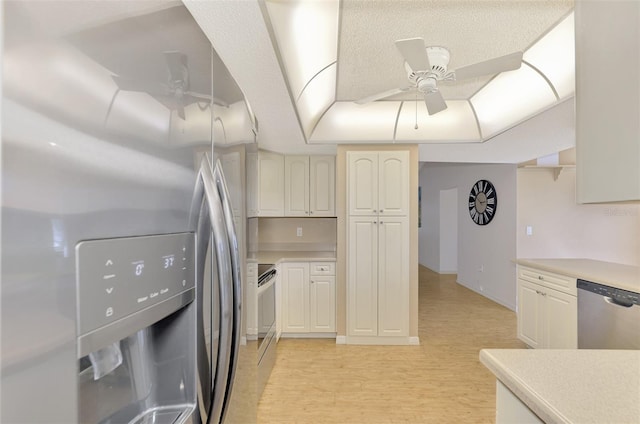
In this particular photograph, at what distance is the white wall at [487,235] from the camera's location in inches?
195

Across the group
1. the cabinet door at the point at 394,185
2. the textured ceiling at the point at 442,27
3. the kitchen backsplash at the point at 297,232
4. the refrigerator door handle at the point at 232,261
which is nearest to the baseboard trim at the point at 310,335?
the kitchen backsplash at the point at 297,232

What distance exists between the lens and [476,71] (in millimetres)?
1950

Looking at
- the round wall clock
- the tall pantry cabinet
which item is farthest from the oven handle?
the round wall clock

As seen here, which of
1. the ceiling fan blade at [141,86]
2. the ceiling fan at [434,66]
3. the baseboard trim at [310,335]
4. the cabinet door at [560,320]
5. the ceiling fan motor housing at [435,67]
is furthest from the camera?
the baseboard trim at [310,335]

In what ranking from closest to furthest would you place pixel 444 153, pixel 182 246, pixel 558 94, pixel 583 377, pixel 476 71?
1. pixel 182 246
2. pixel 583 377
3. pixel 476 71
4. pixel 558 94
5. pixel 444 153

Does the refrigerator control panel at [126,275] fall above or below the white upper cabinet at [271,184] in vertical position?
below

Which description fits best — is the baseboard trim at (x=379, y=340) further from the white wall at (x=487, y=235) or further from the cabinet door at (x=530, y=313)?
the white wall at (x=487, y=235)

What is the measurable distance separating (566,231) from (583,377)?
4.78 meters

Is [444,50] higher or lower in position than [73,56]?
higher

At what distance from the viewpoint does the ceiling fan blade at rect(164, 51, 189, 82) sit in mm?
592

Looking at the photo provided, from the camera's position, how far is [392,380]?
9.25ft

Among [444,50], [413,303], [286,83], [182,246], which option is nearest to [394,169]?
[413,303]

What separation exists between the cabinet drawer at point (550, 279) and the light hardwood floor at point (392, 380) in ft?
2.68

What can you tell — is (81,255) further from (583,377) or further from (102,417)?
(583,377)
